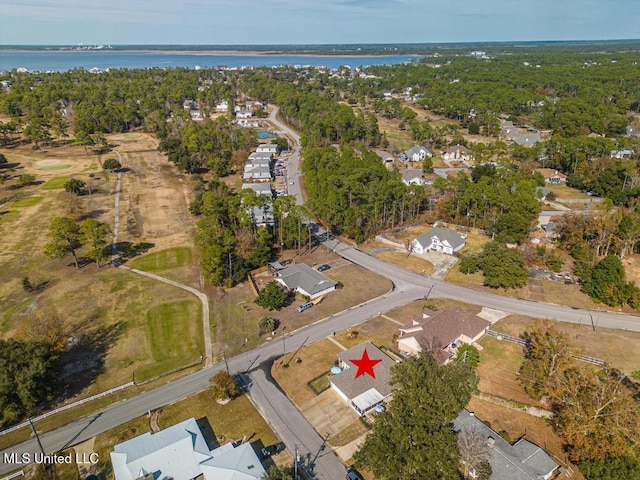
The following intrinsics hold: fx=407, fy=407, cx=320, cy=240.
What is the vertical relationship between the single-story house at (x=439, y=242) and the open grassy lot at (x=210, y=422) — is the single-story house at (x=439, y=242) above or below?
above

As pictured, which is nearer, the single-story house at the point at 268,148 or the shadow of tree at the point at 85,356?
the shadow of tree at the point at 85,356

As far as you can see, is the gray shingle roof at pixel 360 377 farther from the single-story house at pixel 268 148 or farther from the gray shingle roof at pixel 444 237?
the single-story house at pixel 268 148

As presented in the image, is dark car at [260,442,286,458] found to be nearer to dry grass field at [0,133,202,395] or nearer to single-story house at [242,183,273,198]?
dry grass field at [0,133,202,395]

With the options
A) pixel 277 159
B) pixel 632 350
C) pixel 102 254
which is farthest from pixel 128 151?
pixel 632 350

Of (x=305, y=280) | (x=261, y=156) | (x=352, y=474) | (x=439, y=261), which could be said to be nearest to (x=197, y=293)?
(x=305, y=280)

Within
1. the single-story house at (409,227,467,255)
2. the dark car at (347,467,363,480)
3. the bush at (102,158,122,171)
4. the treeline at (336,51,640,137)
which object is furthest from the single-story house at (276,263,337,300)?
the treeline at (336,51,640,137)

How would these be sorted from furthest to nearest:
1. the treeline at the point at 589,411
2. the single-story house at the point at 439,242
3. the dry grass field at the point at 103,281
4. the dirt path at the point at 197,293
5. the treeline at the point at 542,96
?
the treeline at the point at 542,96 < the single-story house at the point at 439,242 < the dirt path at the point at 197,293 < the dry grass field at the point at 103,281 < the treeline at the point at 589,411

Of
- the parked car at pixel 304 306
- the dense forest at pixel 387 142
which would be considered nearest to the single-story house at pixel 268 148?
the dense forest at pixel 387 142
